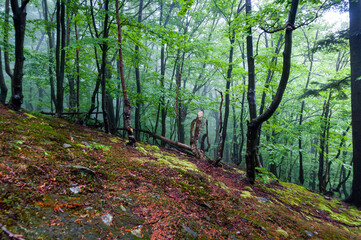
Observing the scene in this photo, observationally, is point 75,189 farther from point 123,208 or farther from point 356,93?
point 356,93

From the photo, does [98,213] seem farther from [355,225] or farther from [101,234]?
[355,225]

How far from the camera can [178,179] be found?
3793 millimetres

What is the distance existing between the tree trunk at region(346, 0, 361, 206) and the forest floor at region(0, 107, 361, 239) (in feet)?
14.6

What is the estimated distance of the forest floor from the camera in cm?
157

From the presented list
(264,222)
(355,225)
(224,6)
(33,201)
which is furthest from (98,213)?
(224,6)

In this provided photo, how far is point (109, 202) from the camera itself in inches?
85.7

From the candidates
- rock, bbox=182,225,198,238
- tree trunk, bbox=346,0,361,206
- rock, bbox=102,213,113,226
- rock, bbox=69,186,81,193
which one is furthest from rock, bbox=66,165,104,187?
tree trunk, bbox=346,0,361,206

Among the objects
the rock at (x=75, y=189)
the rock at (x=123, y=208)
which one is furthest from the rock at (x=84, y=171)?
the rock at (x=123, y=208)

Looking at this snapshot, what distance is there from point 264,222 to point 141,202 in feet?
8.20

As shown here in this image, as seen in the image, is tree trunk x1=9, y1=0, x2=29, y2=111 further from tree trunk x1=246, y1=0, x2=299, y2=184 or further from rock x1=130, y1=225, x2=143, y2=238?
tree trunk x1=246, y1=0, x2=299, y2=184

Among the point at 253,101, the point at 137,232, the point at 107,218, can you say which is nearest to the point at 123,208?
the point at 107,218

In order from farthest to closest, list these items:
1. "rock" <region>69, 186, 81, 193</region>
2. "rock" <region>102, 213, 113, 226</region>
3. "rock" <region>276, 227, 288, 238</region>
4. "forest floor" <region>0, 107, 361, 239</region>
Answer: "rock" <region>276, 227, 288, 238</region> → "rock" <region>69, 186, 81, 193</region> → "rock" <region>102, 213, 113, 226</region> → "forest floor" <region>0, 107, 361, 239</region>

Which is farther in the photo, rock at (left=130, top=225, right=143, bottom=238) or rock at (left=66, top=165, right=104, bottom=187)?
Answer: rock at (left=66, top=165, right=104, bottom=187)

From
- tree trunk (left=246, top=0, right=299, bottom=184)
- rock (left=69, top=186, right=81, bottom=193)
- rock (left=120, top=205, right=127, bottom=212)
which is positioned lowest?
rock (left=120, top=205, right=127, bottom=212)
